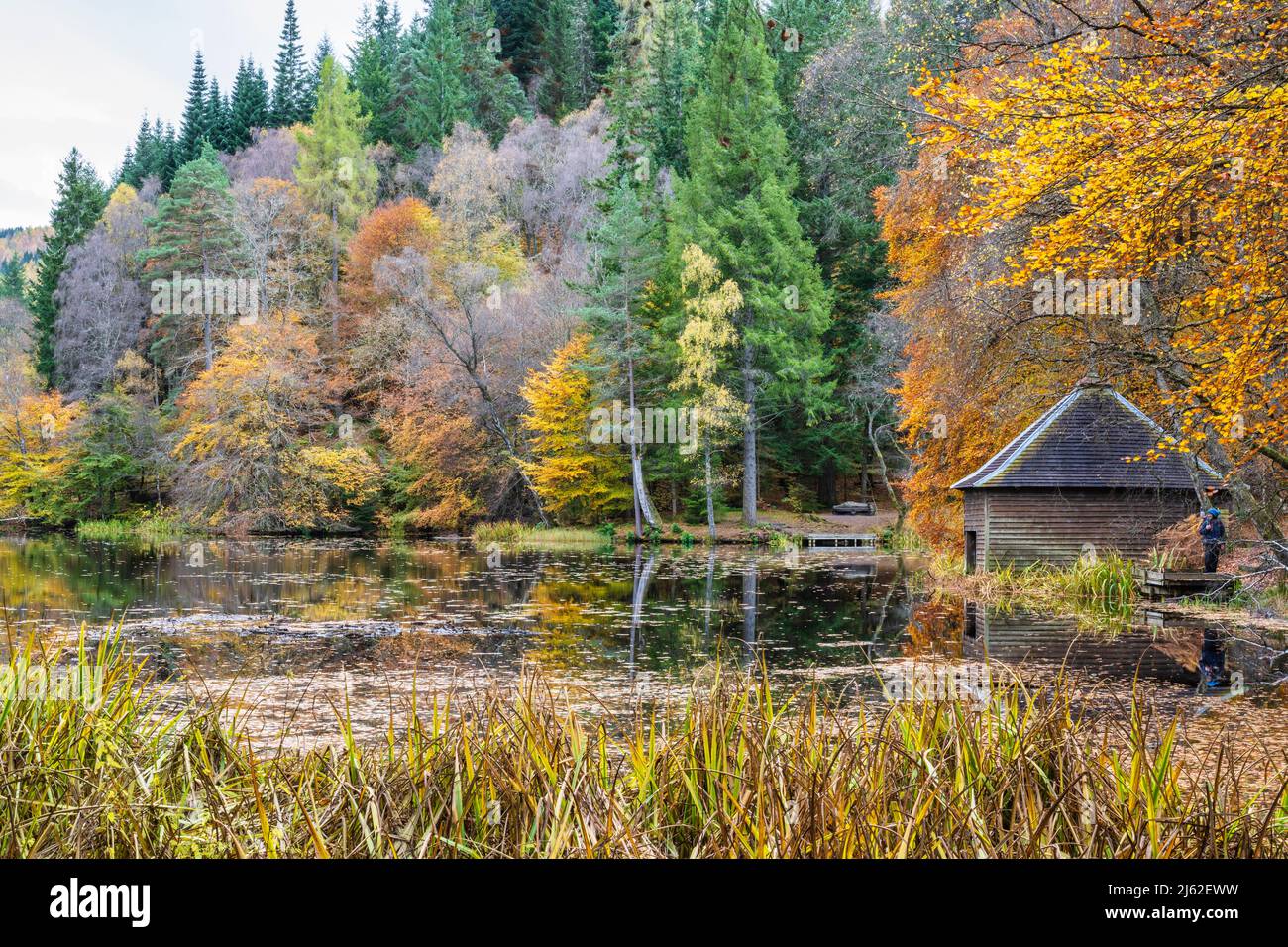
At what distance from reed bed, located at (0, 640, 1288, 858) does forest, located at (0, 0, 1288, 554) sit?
5.03 meters

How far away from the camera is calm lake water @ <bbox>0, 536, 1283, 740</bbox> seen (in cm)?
973

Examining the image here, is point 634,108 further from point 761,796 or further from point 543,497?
point 761,796

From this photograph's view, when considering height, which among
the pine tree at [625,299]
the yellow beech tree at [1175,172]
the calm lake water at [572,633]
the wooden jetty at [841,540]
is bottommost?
the wooden jetty at [841,540]

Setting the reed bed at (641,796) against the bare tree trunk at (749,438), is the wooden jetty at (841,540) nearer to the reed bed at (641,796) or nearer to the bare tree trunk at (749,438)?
Answer: the bare tree trunk at (749,438)

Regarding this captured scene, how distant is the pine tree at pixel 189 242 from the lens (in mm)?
47969

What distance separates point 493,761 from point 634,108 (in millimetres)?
44385

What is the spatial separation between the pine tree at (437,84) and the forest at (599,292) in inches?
8.2

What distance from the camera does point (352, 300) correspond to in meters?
50.7

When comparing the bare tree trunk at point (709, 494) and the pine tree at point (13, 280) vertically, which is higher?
the pine tree at point (13, 280)

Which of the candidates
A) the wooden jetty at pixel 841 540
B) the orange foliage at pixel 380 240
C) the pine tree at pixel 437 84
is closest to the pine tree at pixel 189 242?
the orange foliage at pixel 380 240

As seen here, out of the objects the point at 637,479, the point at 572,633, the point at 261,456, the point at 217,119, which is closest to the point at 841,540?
the point at 637,479

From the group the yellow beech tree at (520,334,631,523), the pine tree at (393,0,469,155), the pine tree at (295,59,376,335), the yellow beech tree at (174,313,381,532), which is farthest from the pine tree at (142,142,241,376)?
the yellow beech tree at (520,334,631,523)

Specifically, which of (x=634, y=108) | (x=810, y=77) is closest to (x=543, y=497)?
(x=634, y=108)

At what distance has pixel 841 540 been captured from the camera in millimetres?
35906
